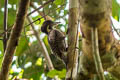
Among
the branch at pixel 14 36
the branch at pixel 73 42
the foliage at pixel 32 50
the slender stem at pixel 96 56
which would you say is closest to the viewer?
the slender stem at pixel 96 56

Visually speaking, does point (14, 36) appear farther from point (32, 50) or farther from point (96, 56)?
point (32, 50)

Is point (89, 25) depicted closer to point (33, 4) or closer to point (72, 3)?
point (72, 3)

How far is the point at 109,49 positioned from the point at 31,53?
8.88 feet

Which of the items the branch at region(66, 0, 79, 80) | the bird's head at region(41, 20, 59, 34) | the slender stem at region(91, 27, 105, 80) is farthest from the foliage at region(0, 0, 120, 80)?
the slender stem at region(91, 27, 105, 80)

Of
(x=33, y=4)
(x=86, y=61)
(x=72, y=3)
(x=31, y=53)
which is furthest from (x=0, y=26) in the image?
(x=86, y=61)

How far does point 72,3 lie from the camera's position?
2275 mm

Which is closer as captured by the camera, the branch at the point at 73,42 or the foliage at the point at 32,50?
the branch at the point at 73,42

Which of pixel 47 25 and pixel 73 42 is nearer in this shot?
pixel 73 42

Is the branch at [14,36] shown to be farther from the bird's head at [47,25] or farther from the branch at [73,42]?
the bird's head at [47,25]

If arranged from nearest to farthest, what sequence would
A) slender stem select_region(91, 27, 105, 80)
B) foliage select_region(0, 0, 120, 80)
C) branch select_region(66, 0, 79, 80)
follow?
slender stem select_region(91, 27, 105, 80), branch select_region(66, 0, 79, 80), foliage select_region(0, 0, 120, 80)

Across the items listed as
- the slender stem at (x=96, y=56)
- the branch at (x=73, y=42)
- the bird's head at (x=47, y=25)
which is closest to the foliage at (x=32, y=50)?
the bird's head at (x=47, y=25)

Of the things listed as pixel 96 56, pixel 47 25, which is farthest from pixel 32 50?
pixel 96 56

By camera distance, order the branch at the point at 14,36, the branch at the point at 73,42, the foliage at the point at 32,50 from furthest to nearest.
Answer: the foliage at the point at 32,50 < the branch at the point at 73,42 < the branch at the point at 14,36

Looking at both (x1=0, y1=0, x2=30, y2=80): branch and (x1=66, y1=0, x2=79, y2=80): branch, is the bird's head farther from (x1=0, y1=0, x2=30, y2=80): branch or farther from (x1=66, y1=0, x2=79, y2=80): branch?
(x1=0, y1=0, x2=30, y2=80): branch
